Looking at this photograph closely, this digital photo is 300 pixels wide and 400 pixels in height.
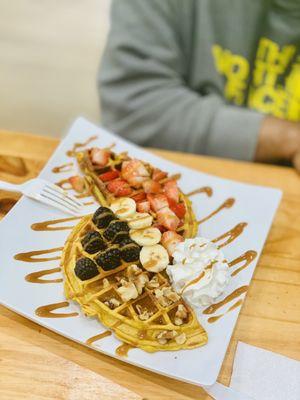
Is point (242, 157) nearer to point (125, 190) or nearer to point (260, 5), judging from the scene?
point (260, 5)

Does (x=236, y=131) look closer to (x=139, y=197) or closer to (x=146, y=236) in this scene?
(x=139, y=197)

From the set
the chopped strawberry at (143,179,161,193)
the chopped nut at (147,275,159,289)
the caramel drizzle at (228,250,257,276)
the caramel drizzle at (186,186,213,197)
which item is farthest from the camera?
the caramel drizzle at (186,186,213,197)

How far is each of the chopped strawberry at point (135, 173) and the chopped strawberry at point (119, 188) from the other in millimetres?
18

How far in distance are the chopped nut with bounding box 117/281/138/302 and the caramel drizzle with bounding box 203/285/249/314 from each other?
0.56 ft

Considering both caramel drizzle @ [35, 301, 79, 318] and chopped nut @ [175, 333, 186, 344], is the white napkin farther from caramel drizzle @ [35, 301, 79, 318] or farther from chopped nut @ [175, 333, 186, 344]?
caramel drizzle @ [35, 301, 79, 318]

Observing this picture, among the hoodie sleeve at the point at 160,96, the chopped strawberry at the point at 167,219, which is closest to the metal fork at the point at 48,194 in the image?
the chopped strawberry at the point at 167,219

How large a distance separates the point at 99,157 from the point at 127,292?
0.47 m

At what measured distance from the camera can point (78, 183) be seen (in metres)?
1.44

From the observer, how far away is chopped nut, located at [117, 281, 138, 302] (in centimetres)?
112

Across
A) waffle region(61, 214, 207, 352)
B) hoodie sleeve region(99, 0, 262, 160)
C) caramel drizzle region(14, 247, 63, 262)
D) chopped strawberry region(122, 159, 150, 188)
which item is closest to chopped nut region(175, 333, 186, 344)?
waffle region(61, 214, 207, 352)

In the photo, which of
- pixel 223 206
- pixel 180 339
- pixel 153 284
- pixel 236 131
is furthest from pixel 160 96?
pixel 180 339

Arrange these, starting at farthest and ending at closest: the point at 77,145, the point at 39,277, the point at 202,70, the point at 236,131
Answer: the point at 202,70
the point at 236,131
the point at 77,145
the point at 39,277

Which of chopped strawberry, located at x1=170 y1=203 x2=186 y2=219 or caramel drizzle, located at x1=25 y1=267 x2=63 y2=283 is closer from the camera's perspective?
caramel drizzle, located at x1=25 y1=267 x2=63 y2=283

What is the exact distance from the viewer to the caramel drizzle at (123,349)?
107 cm
